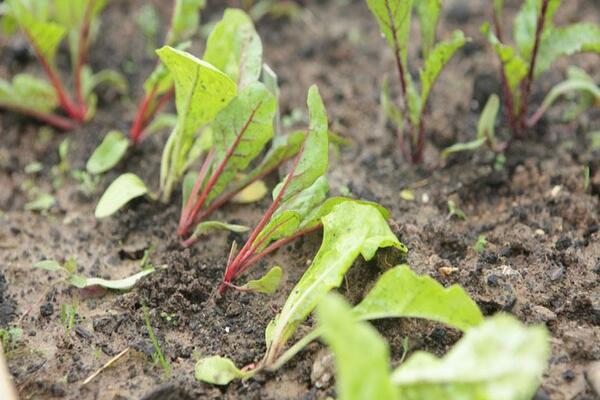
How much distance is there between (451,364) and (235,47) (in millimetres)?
1339

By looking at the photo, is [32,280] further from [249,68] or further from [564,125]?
[564,125]

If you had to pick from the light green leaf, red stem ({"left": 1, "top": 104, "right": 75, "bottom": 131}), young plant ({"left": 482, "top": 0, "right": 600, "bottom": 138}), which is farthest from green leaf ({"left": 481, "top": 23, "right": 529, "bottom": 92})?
red stem ({"left": 1, "top": 104, "right": 75, "bottom": 131})

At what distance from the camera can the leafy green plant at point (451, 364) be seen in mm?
1253

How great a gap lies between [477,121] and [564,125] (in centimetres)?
32

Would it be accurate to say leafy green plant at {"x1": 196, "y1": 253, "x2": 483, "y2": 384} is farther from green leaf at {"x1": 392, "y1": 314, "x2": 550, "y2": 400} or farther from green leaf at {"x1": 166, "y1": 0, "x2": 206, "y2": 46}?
green leaf at {"x1": 166, "y1": 0, "x2": 206, "y2": 46}

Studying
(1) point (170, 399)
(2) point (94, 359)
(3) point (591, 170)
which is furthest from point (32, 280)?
(3) point (591, 170)

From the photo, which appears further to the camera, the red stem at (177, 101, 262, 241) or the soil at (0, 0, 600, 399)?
the red stem at (177, 101, 262, 241)

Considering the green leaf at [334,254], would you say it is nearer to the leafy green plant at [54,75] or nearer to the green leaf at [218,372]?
the green leaf at [218,372]

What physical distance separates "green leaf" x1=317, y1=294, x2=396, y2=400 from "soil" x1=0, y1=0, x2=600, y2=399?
15.1 inches

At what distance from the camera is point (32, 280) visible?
2199 mm

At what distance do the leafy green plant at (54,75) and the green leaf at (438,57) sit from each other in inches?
51.7

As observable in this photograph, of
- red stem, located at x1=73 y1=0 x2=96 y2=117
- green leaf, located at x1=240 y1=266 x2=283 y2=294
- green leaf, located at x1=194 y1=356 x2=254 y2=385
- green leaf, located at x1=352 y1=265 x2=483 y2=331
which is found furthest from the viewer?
red stem, located at x1=73 y1=0 x2=96 y2=117

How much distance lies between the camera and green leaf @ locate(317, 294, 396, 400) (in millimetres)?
1276

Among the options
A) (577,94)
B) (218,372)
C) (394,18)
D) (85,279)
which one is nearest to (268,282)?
(218,372)
